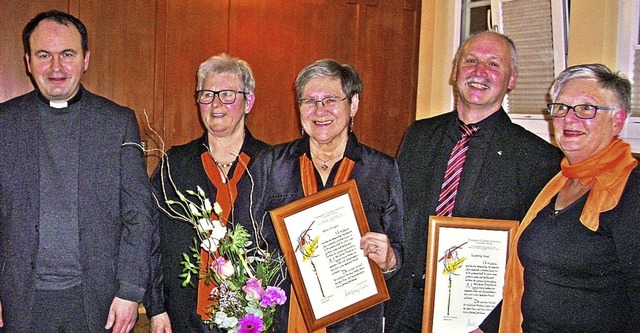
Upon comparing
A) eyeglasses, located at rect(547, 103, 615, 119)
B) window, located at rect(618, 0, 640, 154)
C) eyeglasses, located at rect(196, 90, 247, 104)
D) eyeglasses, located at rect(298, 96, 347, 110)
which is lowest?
eyeglasses, located at rect(547, 103, 615, 119)

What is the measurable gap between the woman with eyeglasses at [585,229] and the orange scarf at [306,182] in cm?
65

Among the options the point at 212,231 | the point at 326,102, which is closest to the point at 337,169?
the point at 326,102

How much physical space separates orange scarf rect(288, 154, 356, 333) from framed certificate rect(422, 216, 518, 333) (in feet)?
1.15

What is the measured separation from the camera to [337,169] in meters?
2.54

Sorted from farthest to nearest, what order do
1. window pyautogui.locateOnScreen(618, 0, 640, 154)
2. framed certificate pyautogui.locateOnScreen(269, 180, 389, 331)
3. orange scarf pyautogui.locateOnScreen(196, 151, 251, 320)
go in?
window pyautogui.locateOnScreen(618, 0, 640, 154), orange scarf pyautogui.locateOnScreen(196, 151, 251, 320), framed certificate pyautogui.locateOnScreen(269, 180, 389, 331)

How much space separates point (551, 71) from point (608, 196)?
2573mm

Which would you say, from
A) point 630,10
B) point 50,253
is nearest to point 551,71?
point 630,10

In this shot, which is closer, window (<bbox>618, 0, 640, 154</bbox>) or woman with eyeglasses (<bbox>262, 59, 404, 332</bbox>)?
woman with eyeglasses (<bbox>262, 59, 404, 332</bbox>)

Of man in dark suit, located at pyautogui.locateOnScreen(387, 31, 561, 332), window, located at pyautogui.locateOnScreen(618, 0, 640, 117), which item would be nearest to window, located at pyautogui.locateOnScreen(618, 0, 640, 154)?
window, located at pyautogui.locateOnScreen(618, 0, 640, 117)

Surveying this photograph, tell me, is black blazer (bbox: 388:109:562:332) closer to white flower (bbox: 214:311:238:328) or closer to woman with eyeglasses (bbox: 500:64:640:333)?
woman with eyeglasses (bbox: 500:64:640:333)

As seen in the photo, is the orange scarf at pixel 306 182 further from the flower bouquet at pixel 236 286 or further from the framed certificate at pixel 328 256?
the flower bouquet at pixel 236 286

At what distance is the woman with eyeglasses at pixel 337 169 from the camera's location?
2.50 metres

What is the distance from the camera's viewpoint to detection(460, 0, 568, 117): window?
14.3ft

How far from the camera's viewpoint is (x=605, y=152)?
7.02 ft
